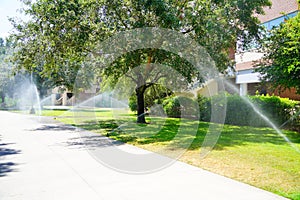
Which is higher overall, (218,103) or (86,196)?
(218,103)

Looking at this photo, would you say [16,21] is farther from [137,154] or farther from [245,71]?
[245,71]

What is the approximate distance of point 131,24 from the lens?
1309cm

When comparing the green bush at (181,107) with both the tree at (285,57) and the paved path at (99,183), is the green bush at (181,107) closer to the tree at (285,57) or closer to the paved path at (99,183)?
the tree at (285,57)

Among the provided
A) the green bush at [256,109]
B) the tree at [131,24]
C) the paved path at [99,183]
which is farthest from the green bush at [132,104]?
the paved path at [99,183]

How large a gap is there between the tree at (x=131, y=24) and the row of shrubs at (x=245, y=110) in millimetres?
3185

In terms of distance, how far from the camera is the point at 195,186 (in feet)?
17.6

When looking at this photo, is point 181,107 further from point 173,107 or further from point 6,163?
point 6,163

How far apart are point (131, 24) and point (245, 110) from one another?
796 centimetres

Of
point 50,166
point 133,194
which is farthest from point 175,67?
point 133,194

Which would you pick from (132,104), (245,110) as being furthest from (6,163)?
(132,104)

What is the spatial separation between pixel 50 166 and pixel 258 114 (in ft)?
39.3

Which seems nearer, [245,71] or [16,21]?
[16,21]

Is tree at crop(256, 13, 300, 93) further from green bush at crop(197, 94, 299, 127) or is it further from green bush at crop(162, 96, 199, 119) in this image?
green bush at crop(162, 96, 199, 119)

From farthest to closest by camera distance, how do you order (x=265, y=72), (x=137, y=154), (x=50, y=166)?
(x=265, y=72) < (x=137, y=154) < (x=50, y=166)
